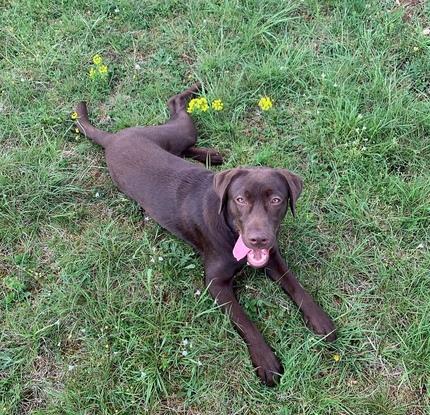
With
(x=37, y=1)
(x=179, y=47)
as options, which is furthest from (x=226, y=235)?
(x=37, y=1)

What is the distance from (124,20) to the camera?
4688 mm

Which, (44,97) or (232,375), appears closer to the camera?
(232,375)

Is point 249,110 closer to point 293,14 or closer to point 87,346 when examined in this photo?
point 293,14

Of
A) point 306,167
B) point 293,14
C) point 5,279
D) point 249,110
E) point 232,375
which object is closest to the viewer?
point 232,375

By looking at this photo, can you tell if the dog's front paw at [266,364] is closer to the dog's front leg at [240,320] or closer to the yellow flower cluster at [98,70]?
the dog's front leg at [240,320]

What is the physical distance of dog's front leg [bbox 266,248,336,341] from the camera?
10.3 ft

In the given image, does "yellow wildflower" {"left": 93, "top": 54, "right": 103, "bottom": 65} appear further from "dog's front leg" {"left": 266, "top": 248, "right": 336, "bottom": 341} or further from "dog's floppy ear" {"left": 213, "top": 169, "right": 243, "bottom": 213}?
"dog's front leg" {"left": 266, "top": 248, "right": 336, "bottom": 341}

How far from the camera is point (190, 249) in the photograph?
359cm

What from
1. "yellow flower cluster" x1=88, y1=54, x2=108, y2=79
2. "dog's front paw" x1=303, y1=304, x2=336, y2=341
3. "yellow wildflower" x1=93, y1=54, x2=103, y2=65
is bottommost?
"dog's front paw" x1=303, y1=304, x2=336, y2=341

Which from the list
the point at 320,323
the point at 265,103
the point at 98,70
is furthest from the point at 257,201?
the point at 98,70

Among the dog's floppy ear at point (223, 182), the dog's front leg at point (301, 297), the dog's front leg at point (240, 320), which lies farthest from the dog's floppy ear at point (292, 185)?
the dog's front leg at point (240, 320)

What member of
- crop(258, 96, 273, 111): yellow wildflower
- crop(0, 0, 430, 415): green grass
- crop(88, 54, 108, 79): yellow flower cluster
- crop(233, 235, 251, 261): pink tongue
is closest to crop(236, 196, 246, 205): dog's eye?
crop(233, 235, 251, 261): pink tongue

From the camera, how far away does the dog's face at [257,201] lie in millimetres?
2863

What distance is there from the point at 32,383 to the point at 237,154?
1.98m
